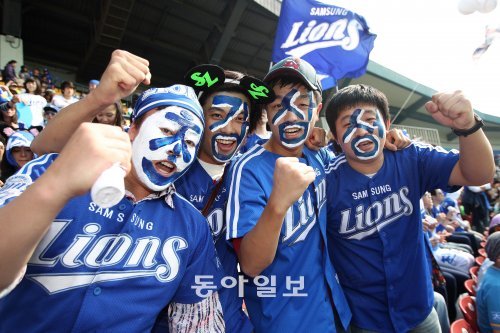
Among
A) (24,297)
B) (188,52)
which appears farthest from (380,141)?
(188,52)

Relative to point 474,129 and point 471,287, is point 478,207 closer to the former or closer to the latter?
point 471,287

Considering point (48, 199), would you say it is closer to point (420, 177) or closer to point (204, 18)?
point (420, 177)

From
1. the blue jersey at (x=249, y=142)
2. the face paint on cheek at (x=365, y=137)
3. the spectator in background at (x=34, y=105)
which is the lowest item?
the spectator in background at (x=34, y=105)

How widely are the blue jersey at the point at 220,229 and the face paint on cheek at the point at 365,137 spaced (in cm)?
88

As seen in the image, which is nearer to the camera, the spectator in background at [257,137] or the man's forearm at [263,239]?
the man's forearm at [263,239]

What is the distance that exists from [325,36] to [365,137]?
3.49m

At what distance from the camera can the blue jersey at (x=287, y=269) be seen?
151 centimetres

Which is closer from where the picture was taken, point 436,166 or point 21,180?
point 21,180

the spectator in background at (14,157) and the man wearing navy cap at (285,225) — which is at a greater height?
the man wearing navy cap at (285,225)

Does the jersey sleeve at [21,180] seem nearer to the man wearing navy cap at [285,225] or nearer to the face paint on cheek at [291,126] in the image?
the man wearing navy cap at [285,225]

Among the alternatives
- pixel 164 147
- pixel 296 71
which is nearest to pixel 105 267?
pixel 164 147

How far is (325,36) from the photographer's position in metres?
4.86

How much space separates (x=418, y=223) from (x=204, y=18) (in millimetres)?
13688

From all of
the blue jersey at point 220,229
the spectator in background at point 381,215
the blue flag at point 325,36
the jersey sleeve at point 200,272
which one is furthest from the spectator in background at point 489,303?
the blue flag at point 325,36
